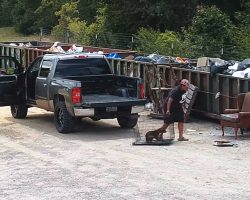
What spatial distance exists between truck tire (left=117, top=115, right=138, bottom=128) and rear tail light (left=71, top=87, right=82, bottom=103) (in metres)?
1.63

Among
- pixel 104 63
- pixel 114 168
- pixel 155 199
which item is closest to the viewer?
pixel 155 199

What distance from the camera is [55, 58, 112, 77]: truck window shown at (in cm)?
1582

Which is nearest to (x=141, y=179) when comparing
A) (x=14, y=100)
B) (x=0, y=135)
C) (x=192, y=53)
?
(x=0, y=135)

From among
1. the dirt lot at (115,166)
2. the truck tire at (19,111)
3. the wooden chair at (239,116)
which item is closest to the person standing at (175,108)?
the dirt lot at (115,166)

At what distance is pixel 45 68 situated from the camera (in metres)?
16.3

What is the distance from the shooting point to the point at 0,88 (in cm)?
1698

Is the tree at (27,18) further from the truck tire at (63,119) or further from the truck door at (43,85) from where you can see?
the truck tire at (63,119)

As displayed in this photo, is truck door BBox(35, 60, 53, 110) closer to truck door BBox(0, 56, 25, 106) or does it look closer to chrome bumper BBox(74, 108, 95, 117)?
truck door BBox(0, 56, 25, 106)

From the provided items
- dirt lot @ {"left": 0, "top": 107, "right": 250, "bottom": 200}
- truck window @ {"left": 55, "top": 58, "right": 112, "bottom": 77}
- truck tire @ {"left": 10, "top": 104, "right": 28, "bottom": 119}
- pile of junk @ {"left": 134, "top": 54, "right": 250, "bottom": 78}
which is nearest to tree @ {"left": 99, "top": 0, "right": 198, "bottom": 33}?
pile of junk @ {"left": 134, "top": 54, "right": 250, "bottom": 78}

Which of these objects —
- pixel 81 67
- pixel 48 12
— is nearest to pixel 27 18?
pixel 48 12

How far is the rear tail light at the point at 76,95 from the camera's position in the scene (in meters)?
14.3

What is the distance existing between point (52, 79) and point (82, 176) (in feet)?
18.6

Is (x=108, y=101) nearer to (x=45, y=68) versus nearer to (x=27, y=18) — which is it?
(x=45, y=68)

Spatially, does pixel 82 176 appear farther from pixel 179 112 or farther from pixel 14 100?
pixel 14 100
